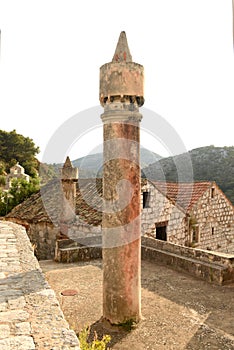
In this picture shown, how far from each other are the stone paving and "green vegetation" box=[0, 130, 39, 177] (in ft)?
128

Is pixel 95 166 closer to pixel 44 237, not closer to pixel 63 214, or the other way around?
pixel 44 237

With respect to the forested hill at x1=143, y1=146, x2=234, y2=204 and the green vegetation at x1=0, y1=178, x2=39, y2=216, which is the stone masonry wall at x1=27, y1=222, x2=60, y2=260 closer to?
the green vegetation at x1=0, y1=178, x2=39, y2=216

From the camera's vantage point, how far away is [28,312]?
3227 mm

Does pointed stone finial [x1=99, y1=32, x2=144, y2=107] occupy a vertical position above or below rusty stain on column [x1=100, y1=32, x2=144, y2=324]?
above

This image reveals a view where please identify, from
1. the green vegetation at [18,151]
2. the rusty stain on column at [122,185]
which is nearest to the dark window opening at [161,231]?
the rusty stain on column at [122,185]

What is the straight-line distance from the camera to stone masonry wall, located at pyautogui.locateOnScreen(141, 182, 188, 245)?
15.4m

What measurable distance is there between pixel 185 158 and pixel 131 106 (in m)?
41.6

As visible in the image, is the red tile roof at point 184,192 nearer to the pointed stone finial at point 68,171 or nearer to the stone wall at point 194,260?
the pointed stone finial at point 68,171

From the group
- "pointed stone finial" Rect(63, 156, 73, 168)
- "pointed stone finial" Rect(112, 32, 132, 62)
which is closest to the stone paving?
"pointed stone finial" Rect(112, 32, 132, 62)

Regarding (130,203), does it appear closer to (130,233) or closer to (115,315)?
(130,233)

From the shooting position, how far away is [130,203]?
5.38 metres

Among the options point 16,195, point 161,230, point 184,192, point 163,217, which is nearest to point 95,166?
point 16,195

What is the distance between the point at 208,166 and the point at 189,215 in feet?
93.6

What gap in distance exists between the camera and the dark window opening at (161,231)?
52.4ft
